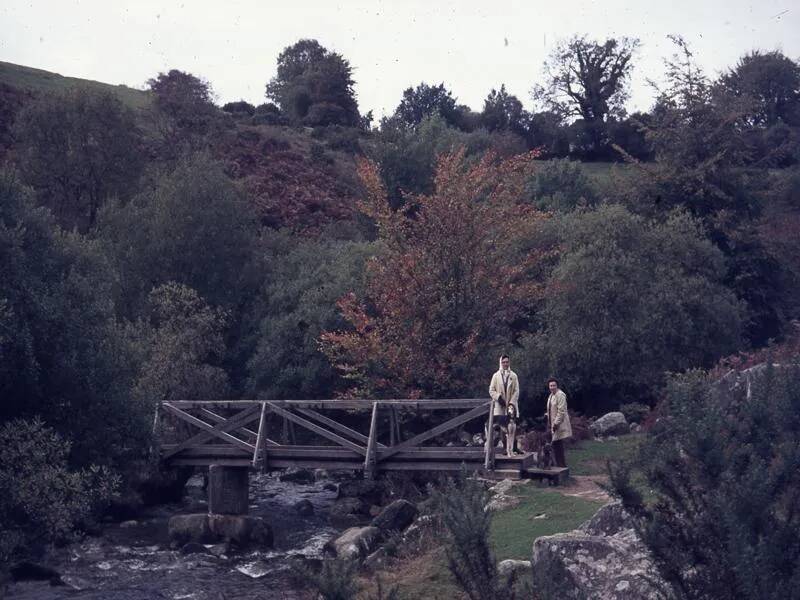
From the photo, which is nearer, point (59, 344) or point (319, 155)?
point (59, 344)

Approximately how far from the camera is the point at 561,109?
214 feet

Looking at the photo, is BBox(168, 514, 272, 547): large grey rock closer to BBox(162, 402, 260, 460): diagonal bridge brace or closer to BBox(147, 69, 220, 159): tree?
BBox(162, 402, 260, 460): diagonal bridge brace

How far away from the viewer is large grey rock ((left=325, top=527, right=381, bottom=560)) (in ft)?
53.4

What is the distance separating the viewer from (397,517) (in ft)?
59.1

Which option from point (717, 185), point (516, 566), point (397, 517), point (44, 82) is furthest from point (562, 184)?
point (44, 82)

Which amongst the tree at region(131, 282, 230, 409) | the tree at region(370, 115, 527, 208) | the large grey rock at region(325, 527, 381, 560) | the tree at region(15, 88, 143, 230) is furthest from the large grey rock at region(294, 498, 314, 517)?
the tree at region(370, 115, 527, 208)

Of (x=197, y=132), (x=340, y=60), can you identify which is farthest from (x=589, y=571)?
(x=340, y=60)

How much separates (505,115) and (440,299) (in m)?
48.3

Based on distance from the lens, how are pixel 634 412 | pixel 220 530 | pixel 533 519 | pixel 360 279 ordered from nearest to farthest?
pixel 533 519 < pixel 220 530 < pixel 634 412 < pixel 360 279

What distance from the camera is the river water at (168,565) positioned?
15.5 meters

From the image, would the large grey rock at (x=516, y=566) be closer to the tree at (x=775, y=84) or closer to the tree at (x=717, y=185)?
the tree at (x=717, y=185)

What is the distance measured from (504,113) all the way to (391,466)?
175 feet

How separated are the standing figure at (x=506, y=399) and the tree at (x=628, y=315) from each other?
8099 mm

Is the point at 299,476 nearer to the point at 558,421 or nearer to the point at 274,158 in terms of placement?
the point at 558,421
